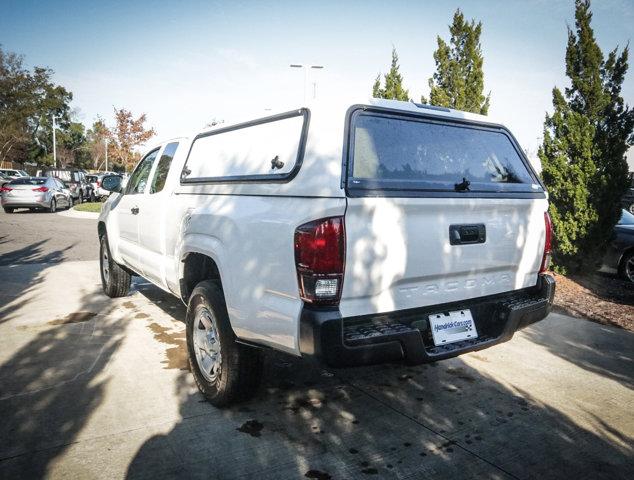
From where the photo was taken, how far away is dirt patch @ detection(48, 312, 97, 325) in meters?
4.92

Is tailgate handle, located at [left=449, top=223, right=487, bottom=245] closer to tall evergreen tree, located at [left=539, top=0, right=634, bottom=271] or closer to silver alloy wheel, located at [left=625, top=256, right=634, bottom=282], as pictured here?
tall evergreen tree, located at [left=539, top=0, right=634, bottom=271]

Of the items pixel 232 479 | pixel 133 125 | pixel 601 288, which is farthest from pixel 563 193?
pixel 133 125

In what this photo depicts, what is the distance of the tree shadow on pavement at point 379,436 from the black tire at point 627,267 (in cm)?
A: 665

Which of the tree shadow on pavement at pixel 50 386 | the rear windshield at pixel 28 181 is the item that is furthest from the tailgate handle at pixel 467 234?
the rear windshield at pixel 28 181

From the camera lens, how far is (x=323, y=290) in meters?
2.40

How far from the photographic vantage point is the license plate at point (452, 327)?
2801 millimetres

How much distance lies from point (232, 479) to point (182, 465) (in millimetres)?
312

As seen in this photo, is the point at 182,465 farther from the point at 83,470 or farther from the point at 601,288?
the point at 601,288

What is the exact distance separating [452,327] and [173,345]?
272 centimetres

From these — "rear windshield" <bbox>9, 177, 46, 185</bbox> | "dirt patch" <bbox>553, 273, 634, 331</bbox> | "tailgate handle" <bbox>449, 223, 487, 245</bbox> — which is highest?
"rear windshield" <bbox>9, 177, 46, 185</bbox>

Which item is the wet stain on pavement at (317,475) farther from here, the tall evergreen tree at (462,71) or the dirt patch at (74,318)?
the tall evergreen tree at (462,71)

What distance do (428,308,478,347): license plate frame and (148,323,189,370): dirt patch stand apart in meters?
2.17

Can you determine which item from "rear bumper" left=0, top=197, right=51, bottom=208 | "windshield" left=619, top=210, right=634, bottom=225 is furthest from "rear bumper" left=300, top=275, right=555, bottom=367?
"rear bumper" left=0, top=197, right=51, bottom=208

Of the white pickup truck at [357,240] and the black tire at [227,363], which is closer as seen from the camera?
the white pickup truck at [357,240]
